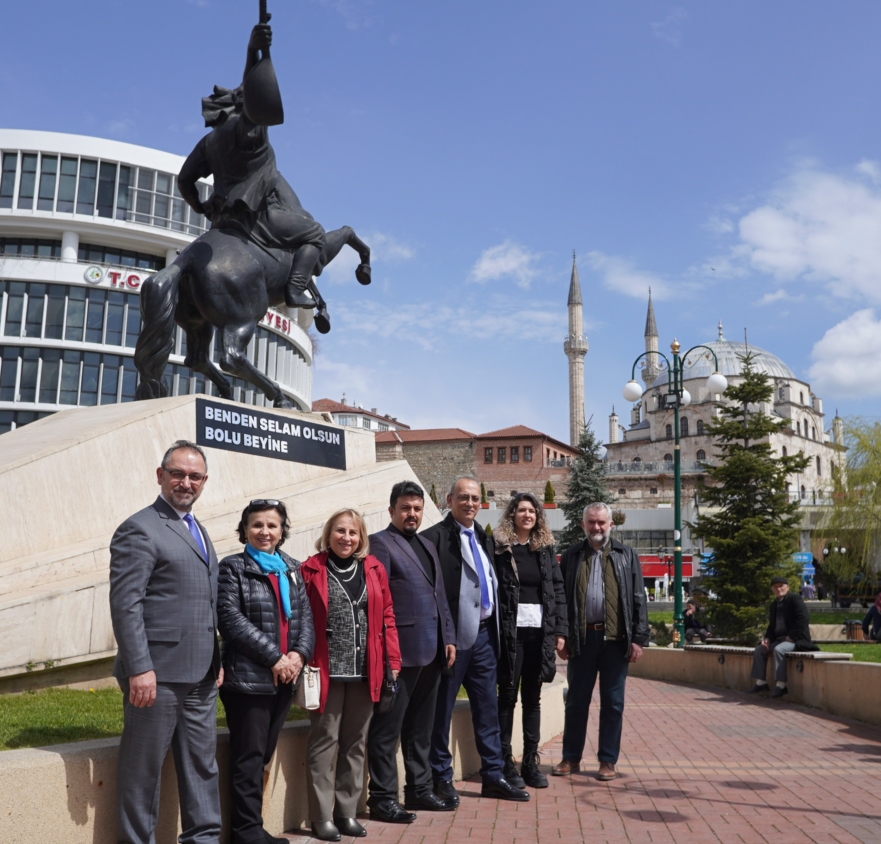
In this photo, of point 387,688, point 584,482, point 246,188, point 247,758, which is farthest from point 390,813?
point 584,482

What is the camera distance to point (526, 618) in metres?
6.09

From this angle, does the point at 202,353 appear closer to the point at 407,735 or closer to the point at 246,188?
the point at 246,188

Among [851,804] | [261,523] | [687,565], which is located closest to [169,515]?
[261,523]

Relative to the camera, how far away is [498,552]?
20.2 feet

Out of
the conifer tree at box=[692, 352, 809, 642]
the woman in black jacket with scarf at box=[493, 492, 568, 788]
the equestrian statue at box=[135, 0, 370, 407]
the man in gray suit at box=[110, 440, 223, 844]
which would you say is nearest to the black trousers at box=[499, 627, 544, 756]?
the woman in black jacket with scarf at box=[493, 492, 568, 788]

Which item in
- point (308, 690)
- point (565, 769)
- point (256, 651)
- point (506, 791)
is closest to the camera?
point (256, 651)

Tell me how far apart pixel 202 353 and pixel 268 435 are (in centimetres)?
123

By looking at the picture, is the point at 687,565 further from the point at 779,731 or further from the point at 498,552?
the point at 498,552

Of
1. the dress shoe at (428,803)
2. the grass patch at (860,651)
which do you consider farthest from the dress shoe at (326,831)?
the grass patch at (860,651)

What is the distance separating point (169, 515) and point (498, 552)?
8.82ft

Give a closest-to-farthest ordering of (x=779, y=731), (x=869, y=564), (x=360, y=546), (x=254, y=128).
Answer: (x=360, y=546) → (x=779, y=731) → (x=254, y=128) → (x=869, y=564)

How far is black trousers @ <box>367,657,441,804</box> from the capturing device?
16.8ft

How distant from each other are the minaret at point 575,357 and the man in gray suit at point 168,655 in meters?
90.1

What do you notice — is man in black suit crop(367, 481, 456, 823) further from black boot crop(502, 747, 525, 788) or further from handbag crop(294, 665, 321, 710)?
handbag crop(294, 665, 321, 710)
